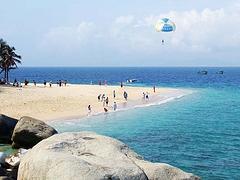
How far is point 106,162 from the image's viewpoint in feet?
34.6

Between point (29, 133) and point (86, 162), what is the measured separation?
45.8 ft

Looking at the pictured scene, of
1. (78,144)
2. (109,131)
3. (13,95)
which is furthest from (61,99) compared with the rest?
(78,144)

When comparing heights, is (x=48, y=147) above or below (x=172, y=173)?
above

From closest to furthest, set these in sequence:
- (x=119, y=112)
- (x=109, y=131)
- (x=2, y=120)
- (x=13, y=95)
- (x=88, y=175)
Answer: (x=88, y=175)
(x=2, y=120)
(x=109, y=131)
(x=119, y=112)
(x=13, y=95)

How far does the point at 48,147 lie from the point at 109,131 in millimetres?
23902

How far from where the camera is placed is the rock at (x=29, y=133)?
23359 mm

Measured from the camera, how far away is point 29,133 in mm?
23562

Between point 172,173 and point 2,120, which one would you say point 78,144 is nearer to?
point 172,173

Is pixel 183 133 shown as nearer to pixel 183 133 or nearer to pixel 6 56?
pixel 183 133

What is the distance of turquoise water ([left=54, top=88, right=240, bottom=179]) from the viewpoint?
23.9 m

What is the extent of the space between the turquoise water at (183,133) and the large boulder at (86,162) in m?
10.1

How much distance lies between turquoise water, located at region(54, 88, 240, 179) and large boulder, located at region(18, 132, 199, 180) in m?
10.1

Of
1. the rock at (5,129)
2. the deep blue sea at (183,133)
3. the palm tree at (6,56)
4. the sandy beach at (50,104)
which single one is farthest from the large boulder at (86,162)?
the palm tree at (6,56)

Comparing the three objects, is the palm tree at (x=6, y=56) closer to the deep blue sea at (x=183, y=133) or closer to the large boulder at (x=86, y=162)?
the deep blue sea at (x=183, y=133)
